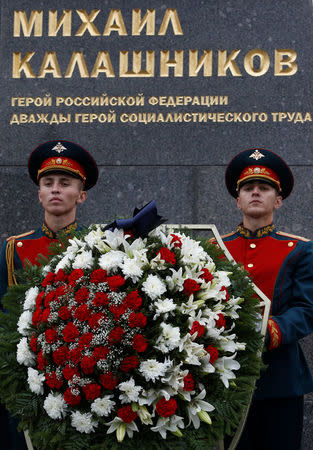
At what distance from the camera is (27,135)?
5.47m

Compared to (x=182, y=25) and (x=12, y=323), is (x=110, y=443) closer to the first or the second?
(x=12, y=323)

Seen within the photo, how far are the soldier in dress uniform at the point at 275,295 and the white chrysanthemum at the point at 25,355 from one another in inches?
45.4

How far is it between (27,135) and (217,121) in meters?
1.75

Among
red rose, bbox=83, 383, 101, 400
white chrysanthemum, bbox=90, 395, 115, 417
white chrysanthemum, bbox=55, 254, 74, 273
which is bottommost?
white chrysanthemum, bbox=90, 395, 115, 417

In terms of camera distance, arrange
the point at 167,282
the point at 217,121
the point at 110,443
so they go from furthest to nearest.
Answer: the point at 217,121, the point at 167,282, the point at 110,443

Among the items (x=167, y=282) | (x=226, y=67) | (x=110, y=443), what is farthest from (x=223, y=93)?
(x=110, y=443)

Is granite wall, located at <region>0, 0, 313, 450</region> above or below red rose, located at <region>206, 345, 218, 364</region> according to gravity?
above

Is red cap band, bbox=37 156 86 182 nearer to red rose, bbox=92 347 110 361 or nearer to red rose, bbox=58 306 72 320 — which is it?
red rose, bbox=58 306 72 320

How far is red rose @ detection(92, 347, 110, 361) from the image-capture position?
2.19 meters

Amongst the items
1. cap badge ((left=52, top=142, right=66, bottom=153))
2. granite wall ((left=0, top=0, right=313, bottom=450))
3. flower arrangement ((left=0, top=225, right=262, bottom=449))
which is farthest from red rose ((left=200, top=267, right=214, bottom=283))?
granite wall ((left=0, top=0, right=313, bottom=450))

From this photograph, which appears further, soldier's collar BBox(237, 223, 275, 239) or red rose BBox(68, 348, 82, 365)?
soldier's collar BBox(237, 223, 275, 239)

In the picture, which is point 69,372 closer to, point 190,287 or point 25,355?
point 25,355

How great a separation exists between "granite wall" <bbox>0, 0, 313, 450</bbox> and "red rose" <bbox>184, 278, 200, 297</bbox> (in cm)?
289

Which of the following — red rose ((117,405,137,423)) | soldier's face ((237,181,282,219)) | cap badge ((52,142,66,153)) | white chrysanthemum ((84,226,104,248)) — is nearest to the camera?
red rose ((117,405,137,423))
